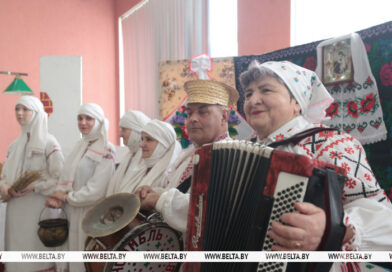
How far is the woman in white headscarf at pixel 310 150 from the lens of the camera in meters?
0.85

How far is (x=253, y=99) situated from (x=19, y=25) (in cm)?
638

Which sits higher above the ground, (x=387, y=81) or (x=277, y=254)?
(x=387, y=81)

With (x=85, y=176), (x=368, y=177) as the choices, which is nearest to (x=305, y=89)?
(x=368, y=177)

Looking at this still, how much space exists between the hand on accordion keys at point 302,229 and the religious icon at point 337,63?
4.96 feet

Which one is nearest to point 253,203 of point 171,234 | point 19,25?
point 171,234

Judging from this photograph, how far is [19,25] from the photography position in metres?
5.99

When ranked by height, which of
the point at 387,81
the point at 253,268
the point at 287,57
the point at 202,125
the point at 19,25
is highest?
the point at 19,25

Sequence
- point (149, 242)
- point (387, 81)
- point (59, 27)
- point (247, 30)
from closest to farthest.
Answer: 1. point (149, 242)
2. point (387, 81)
3. point (247, 30)
4. point (59, 27)

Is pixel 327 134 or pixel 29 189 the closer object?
pixel 327 134

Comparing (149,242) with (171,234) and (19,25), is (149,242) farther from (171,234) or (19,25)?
(19,25)

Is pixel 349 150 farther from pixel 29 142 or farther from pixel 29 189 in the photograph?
pixel 29 142

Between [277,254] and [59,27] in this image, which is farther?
[59,27]

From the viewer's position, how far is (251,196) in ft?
3.14

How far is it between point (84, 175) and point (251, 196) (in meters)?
2.22
